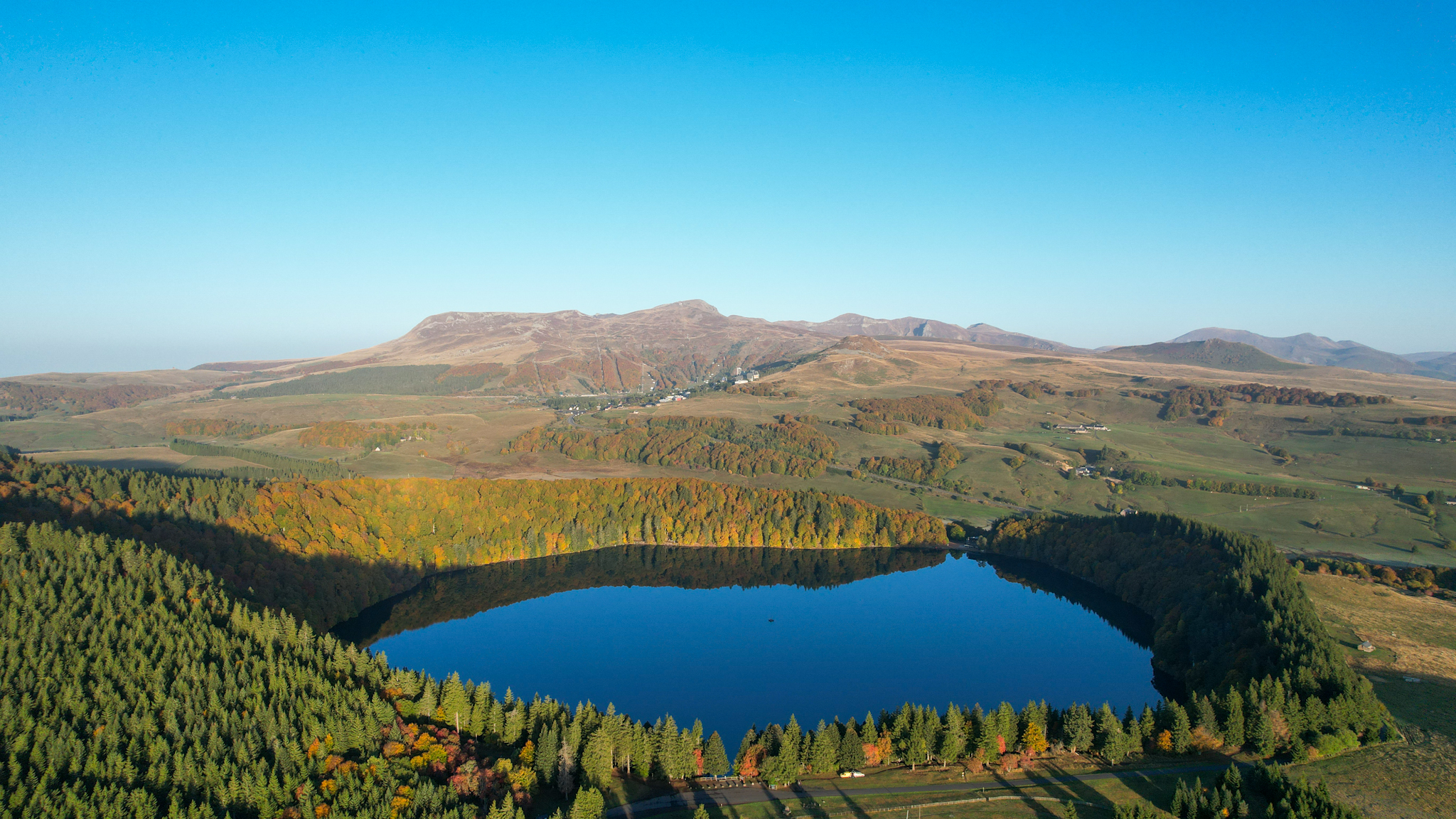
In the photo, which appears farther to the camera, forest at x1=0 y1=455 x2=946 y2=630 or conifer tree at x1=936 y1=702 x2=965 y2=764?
forest at x1=0 y1=455 x2=946 y2=630

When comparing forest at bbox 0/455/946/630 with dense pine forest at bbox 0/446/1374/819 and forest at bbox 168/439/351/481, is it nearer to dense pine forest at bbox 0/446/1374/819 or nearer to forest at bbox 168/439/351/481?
→ dense pine forest at bbox 0/446/1374/819

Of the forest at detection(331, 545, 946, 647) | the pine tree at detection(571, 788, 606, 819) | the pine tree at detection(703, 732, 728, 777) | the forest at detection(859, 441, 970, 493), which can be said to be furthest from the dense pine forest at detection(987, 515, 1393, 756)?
the pine tree at detection(571, 788, 606, 819)

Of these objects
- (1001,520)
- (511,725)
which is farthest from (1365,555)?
(511,725)

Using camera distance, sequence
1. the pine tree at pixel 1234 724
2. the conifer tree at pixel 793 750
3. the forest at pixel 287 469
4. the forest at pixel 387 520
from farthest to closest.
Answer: the forest at pixel 287 469
the forest at pixel 387 520
the pine tree at pixel 1234 724
the conifer tree at pixel 793 750

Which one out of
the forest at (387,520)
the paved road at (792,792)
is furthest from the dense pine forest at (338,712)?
the paved road at (792,792)

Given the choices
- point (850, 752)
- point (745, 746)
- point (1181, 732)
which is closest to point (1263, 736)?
point (1181, 732)

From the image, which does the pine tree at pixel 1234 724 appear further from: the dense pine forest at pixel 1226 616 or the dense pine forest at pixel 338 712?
the dense pine forest at pixel 338 712
